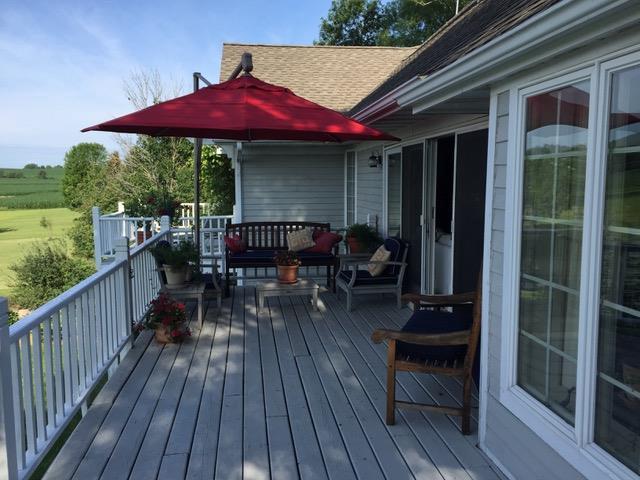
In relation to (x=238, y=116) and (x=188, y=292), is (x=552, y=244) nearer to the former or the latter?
(x=238, y=116)

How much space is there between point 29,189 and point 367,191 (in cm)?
4287

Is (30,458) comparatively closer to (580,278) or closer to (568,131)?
(580,278)

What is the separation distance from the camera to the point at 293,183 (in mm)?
8906

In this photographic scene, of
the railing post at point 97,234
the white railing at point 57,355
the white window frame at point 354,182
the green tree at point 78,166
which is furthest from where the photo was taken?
the green tree at point 78,166

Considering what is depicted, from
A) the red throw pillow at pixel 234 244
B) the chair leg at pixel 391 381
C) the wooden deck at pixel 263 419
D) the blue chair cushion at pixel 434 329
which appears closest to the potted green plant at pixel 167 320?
the wooden deck at pixel 263 419

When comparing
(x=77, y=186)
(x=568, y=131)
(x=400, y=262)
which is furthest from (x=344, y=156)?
(x=77, y=186)

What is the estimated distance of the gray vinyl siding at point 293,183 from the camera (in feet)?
28.8

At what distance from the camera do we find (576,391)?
194 cm

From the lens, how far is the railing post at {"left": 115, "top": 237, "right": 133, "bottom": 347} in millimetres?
4227

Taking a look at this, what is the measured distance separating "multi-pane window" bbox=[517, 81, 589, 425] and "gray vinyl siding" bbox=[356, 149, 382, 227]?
4675mm

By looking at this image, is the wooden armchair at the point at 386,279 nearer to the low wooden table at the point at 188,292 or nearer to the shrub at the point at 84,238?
the low wooden table at the point at 188,292

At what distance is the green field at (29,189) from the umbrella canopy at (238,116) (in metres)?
30.8

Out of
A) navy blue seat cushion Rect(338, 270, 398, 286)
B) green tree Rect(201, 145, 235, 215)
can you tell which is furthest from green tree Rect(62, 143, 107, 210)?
navy blue seat cushion Rect(338, 270, 398, 286)

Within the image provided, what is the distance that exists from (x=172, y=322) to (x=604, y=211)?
142 inches
